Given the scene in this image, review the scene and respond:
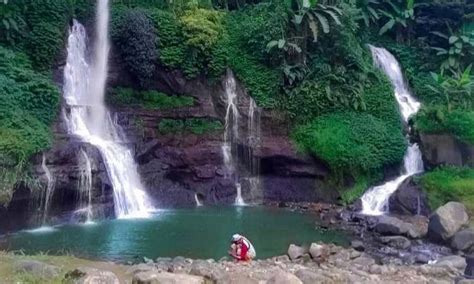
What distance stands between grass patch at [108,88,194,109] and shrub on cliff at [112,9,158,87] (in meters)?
0.51

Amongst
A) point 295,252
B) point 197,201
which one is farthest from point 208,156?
point 295,252

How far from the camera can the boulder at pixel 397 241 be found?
16.4 m

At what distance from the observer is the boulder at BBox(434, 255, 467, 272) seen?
45.7 feet

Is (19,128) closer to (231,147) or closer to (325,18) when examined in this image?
(231,147)

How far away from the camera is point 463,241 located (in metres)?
16.0

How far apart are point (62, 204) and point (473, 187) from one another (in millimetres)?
13464

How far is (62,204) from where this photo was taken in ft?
60.3

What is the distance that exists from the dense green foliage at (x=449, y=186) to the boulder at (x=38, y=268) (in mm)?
13826

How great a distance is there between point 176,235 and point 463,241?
7878mm

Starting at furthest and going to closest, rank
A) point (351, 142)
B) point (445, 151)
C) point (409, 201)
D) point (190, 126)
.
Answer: point (190, 126) → point (351, 142) → point (445, 151) → point (409, 201)

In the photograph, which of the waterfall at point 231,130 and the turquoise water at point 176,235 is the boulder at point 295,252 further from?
the waterfall at point 231,130

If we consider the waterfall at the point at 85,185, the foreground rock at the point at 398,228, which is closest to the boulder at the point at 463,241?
the foreground rock at the point at 398,228

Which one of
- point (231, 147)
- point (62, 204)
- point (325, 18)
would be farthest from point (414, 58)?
point (62, 204)

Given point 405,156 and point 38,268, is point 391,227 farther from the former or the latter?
point 38,268
